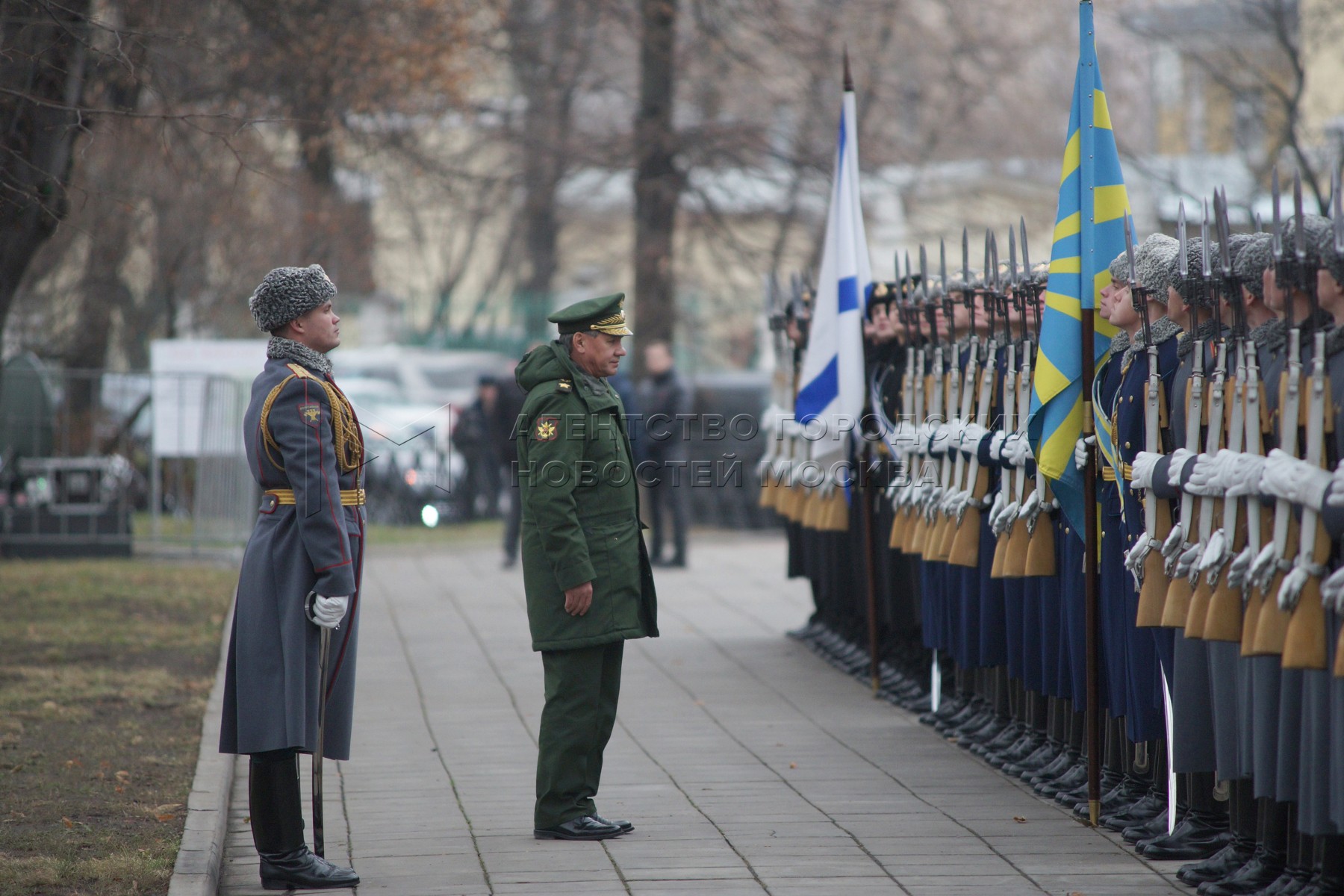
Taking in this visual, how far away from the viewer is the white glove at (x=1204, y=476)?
501cm

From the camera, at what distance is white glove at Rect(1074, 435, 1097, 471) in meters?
6.19

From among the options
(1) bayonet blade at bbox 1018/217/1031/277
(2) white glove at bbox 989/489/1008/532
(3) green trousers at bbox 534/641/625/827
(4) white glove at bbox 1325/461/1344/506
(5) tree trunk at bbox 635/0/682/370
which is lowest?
(3) green trousers at bbox 534/641/625/827

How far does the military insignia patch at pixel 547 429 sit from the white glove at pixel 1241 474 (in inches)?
90.0

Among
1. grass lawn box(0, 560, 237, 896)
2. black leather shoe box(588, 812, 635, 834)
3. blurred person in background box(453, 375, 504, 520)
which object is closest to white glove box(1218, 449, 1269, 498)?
black leather shoe box(588, 812, 635, 834)

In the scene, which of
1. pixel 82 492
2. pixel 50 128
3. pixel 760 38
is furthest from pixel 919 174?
pixel 50 128

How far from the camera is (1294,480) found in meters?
4.55

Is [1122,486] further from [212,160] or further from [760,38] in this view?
[760,38]

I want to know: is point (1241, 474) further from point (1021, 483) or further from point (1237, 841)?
point (1021, 483)

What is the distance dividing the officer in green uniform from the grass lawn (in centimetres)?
140

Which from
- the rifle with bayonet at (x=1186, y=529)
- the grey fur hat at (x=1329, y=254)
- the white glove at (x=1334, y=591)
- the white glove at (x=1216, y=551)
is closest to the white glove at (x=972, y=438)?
the rifle with bayonet at (x=1186, y=529)

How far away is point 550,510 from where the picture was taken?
6.00 m

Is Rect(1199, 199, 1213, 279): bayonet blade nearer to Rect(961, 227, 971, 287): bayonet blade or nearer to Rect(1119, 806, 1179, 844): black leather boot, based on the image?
Rect(1119, 806, 1179, 844): black leather boot

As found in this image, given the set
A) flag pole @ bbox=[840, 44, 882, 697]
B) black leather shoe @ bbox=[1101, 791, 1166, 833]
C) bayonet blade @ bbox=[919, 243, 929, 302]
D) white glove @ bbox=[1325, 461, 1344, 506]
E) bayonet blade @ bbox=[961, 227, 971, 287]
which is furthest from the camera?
flag pole @ bbox=[840, 44, 882, 697]

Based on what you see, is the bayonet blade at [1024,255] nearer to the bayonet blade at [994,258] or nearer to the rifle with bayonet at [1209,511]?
the bayonet blade at [994,258]
